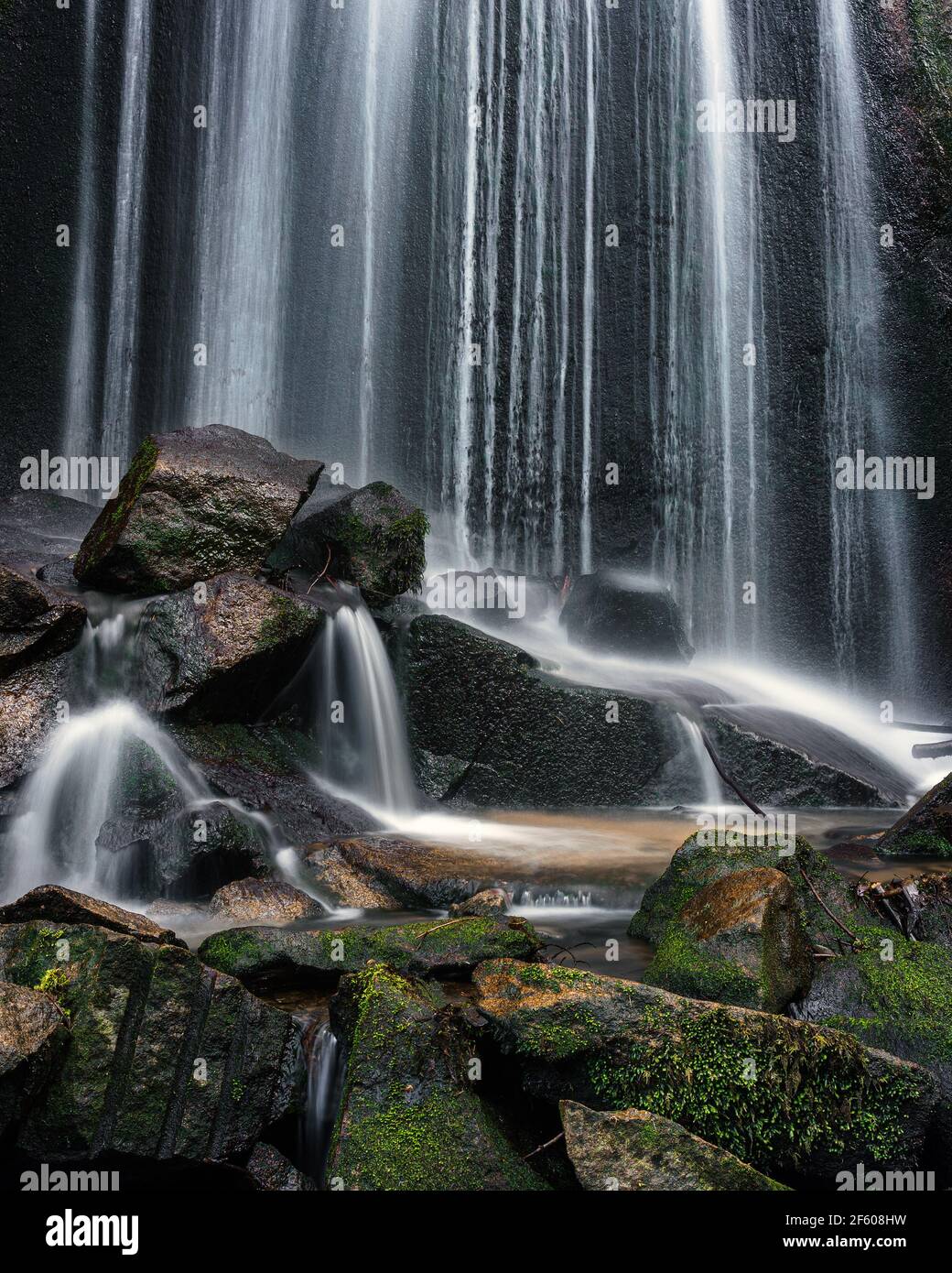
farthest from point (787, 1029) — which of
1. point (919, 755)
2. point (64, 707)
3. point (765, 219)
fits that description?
point (765, 219)

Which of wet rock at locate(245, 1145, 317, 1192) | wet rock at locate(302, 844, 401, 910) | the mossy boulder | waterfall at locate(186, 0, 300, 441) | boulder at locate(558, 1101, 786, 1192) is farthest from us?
waterfall at locate(186, 0, 300, 441)

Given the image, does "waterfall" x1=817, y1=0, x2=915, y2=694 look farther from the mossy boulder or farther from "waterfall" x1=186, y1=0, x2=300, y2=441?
the mossy boulder

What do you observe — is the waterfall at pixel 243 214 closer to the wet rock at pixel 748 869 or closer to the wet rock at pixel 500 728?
the wet rock at pixel 500 728

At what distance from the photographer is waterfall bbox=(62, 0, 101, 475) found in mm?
12320

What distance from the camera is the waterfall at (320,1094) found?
286 cm

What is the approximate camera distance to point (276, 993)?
3.47 meters

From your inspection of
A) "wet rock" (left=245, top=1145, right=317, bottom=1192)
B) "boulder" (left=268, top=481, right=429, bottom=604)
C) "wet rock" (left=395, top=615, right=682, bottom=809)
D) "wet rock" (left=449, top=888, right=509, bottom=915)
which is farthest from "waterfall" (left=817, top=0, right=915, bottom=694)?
"wet rock" (left=245, top=1145, right=317, bottom=1192)

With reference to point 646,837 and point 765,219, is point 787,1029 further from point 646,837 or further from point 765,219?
point 765,219

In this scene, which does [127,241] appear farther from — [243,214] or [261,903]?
[261,903]

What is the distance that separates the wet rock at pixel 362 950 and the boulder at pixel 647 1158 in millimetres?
1029

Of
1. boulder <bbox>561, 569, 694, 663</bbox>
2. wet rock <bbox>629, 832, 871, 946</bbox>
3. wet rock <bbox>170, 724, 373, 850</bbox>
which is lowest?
wet rock <bbox>629, 832, 871, 946</bbox>

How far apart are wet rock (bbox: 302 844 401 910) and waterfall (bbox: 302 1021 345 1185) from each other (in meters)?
1.98

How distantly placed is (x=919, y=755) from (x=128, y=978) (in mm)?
8670

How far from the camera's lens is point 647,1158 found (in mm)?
2385
